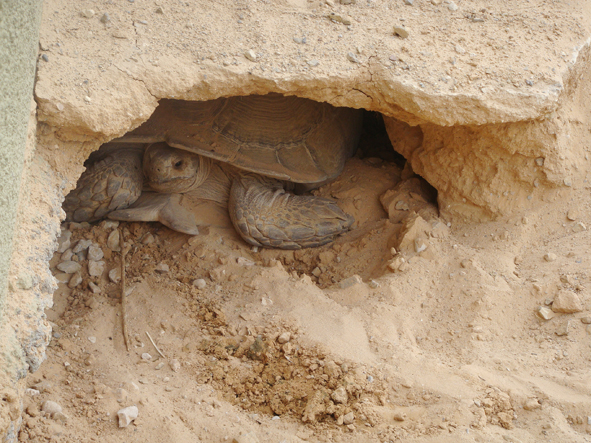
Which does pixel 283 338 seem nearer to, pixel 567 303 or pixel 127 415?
pixel 127 415

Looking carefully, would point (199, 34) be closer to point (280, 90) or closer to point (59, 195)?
point (280, 90)

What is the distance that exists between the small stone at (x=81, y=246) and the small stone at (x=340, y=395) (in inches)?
73.8

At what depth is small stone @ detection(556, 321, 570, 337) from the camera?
7.37ft

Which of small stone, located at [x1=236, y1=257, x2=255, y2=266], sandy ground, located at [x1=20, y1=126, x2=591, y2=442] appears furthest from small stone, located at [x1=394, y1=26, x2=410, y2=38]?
small stone, located at [x1=236, y1=257, x2=255, y2=266]

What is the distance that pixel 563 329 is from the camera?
226cm

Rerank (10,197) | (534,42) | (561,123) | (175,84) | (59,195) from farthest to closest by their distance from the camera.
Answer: (561,123) < (534,42) < (175,84) < (59,195) < (10,197)

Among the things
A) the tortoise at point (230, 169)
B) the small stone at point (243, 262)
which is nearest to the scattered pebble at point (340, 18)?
the tortoise at point (230, 169)

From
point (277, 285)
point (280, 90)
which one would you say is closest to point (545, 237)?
point (277, 285)

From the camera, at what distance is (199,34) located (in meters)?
2.25

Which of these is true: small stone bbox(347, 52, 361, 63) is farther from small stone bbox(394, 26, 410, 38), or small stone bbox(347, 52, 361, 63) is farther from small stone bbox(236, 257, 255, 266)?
small stone bbox(236, 257, 255, 266)

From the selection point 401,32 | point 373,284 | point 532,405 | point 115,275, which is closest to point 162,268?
point 115,275

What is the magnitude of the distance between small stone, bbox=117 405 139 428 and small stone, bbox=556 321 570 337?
1.89 m

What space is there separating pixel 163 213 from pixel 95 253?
50 centimetres

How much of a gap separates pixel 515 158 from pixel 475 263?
640 millimetres
